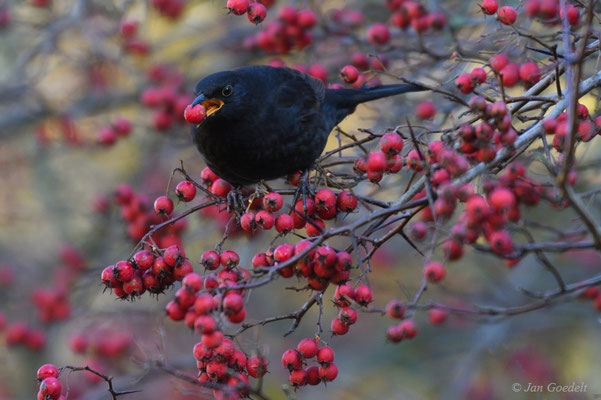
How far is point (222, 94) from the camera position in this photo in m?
3.70

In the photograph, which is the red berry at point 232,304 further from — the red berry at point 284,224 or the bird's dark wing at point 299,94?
the bird's dark wing at point 299,94

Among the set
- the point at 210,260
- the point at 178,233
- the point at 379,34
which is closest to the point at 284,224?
the point at 210,260

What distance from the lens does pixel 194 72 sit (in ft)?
20.8

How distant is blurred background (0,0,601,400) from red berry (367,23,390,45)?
18 centimetres

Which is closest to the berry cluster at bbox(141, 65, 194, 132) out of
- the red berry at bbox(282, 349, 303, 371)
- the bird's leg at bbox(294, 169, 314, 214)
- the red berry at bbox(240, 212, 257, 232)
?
the bird's leg at bbox(294, 169, 314, 214)

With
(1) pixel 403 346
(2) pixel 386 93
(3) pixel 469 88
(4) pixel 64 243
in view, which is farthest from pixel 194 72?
(3) pixel 469 88

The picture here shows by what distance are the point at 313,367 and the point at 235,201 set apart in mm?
1035

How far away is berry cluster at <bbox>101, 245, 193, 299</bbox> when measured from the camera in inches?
102

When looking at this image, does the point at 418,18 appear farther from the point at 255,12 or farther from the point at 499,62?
the point at 255,12

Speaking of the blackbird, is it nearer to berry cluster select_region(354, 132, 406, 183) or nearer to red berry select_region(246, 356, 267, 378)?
berry cluster select_region(354, 132, 406, 183)

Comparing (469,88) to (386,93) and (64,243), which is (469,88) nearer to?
(386,93)

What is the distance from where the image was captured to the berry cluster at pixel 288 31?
4777 mm

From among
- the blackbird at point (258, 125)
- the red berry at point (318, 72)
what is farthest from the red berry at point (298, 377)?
the red berry at point (318, 72)

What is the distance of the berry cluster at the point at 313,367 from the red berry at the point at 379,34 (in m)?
2.38
